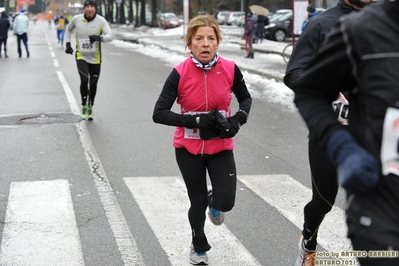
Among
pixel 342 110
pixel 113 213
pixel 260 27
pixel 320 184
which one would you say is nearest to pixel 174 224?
pixel 113 213

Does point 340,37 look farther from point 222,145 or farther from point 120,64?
point 120,64

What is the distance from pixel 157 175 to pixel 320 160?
382cm

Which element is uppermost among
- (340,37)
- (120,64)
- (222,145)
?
(340,37)

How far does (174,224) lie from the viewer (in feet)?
18.9

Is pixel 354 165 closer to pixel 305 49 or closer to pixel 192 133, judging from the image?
pixel 305 49

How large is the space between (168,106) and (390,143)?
237 cm

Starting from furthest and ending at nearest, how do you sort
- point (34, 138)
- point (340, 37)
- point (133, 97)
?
point (133, 97) → point (34, 138) → point (340, 37)

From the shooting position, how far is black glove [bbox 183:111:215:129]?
4422 mm

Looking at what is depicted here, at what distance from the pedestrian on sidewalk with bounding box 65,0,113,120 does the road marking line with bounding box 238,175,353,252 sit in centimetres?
422

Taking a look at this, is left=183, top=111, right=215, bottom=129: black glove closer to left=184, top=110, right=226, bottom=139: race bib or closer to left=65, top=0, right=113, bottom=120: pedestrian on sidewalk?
left=184, top=110, right=226, bottom=139: race bib

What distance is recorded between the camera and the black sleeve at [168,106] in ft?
14.6

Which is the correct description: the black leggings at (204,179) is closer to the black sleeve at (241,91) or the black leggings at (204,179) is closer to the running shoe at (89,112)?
the black sleeve at (241,91)

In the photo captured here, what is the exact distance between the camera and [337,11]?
395 cm

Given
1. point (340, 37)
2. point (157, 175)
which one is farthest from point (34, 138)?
point (340, 37)
